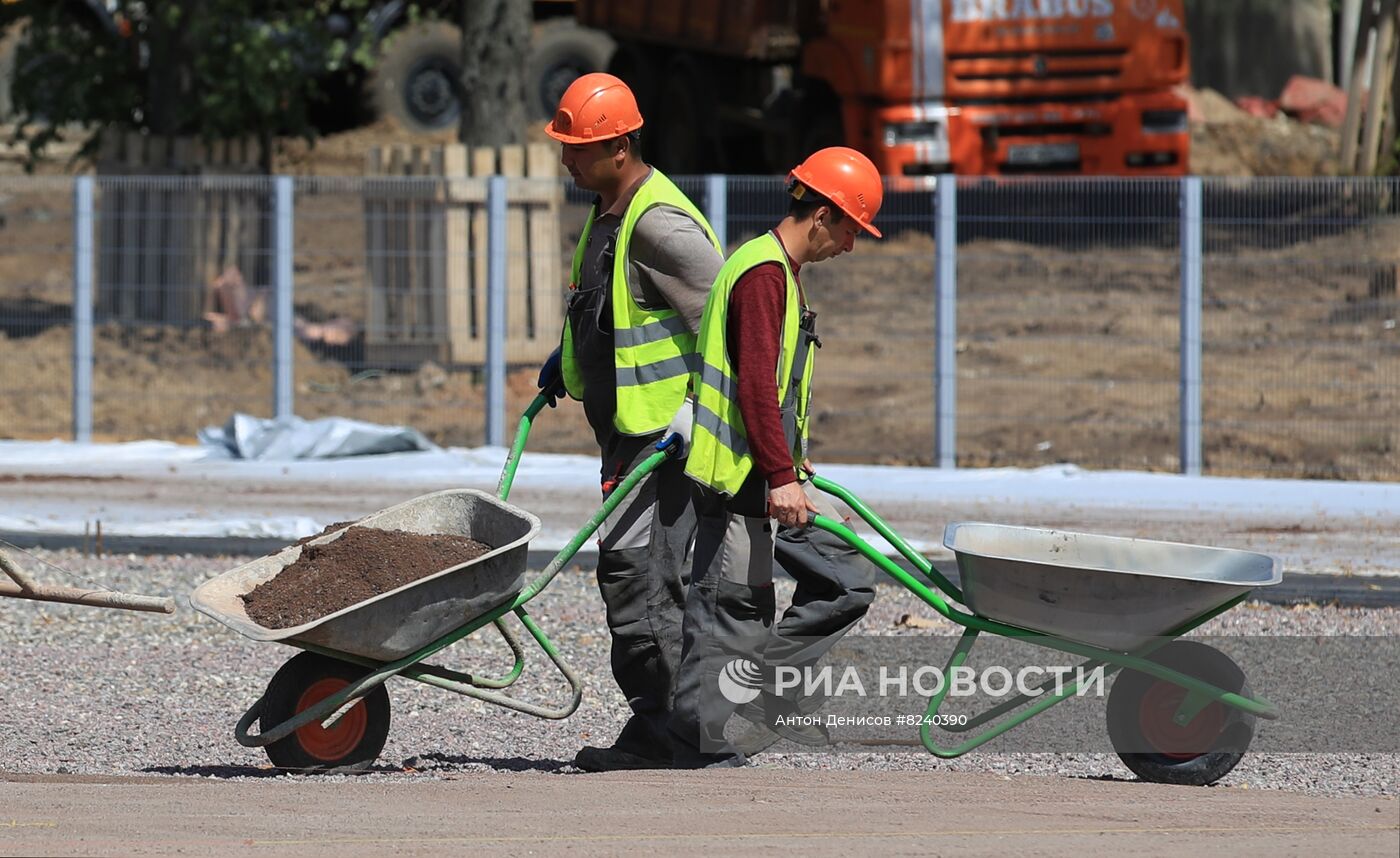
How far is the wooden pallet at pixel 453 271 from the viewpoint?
586 inches

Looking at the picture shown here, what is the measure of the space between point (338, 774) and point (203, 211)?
31.6 feet

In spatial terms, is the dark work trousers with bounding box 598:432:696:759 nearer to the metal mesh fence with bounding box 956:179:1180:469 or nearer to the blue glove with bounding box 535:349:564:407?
the blue glove with bounding box 535:349:564:407

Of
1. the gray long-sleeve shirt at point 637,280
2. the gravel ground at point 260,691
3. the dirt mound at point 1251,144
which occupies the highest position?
the dirt mound at point 1251,144

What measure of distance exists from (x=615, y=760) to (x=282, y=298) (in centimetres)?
882

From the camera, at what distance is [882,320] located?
14828 mm

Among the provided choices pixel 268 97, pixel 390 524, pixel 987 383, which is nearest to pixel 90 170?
pixel 268 97

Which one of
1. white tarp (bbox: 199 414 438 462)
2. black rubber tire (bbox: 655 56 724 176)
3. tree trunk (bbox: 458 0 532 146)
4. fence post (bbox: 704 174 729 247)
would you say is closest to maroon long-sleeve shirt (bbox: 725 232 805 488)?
fence post (bbox: 704 174 729 247)

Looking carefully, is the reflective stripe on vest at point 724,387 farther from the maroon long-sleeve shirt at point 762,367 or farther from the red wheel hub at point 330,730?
the red wheel hub at point 330,730

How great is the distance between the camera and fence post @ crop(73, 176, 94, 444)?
14.6 metres

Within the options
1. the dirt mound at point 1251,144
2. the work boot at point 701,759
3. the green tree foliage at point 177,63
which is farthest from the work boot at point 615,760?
the dirt mound at point 1251,144

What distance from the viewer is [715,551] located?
Answer: 5.86 meters

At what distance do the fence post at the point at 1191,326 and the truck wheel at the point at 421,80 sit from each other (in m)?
13.9

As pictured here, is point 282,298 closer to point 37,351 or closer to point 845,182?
point 37,351

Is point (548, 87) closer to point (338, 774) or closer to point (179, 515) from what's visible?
point (179, 515)
